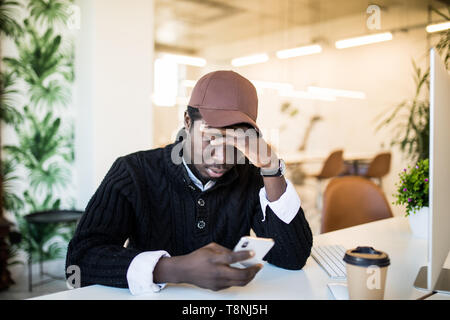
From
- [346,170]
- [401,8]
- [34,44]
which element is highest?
[401,8]

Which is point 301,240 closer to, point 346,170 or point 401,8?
point 346,170

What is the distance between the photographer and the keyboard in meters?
1.13

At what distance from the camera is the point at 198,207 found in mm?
1274

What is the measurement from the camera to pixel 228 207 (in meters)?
1.33

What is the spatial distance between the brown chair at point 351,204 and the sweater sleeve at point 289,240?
85 centimetres

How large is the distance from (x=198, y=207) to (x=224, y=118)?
34 cm

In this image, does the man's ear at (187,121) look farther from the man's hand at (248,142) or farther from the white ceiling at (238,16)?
the white ceiling at (238,16)

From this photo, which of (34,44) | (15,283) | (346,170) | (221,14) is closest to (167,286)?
(15,283)

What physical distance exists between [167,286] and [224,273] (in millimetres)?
210

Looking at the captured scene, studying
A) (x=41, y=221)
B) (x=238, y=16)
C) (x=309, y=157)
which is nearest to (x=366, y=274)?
(x=41, y=221)

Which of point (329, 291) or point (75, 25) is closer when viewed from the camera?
point (329, 291)

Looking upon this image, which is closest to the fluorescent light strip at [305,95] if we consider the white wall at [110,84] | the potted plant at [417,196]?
the white wall at [110,84]

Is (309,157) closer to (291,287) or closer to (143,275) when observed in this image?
(291,287)

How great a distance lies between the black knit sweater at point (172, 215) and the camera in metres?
1.12
